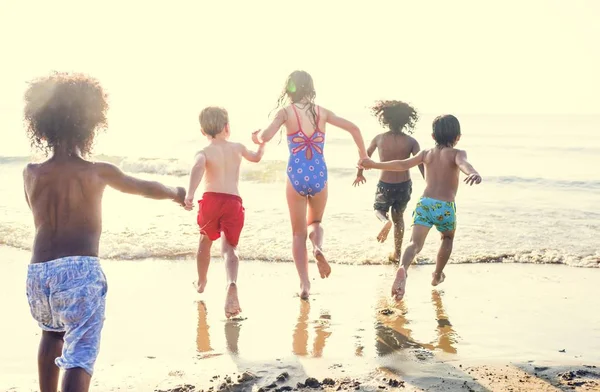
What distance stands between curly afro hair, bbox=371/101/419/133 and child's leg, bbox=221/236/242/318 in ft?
10.7

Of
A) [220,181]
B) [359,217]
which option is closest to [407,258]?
[220,181]

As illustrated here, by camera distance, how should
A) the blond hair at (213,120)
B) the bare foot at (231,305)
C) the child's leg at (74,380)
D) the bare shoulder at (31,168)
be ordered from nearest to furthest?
the child's leg at (74,380) → the bare shoulder at (31,168) → the bare foot at (231,305) → the blond hair at (213,120)

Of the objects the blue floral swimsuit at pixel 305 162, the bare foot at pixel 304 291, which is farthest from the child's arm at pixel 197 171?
the bare foot at pixel 304 291

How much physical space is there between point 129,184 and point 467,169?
10.8 feet

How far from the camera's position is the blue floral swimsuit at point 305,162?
21.0ft

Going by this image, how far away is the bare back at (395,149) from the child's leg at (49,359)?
18.3ft

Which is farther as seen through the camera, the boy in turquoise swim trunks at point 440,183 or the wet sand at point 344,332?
the boy in turquoise swim trunks at point 440,183

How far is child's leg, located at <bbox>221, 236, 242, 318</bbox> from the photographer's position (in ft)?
18.3

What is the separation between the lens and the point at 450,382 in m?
4.33

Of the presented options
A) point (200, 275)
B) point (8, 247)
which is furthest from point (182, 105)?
point (200, 275)

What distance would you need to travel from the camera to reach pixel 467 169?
19.3 feet

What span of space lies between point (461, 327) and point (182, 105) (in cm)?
4785

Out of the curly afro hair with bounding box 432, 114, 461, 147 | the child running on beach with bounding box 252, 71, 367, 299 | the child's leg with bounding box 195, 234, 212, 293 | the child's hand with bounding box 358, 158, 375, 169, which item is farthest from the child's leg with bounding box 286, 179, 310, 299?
the curly afro hair with bounding box 432, 114, 461, 147

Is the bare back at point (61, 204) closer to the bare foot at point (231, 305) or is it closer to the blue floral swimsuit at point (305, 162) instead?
the bare foot at point (231, 305)
